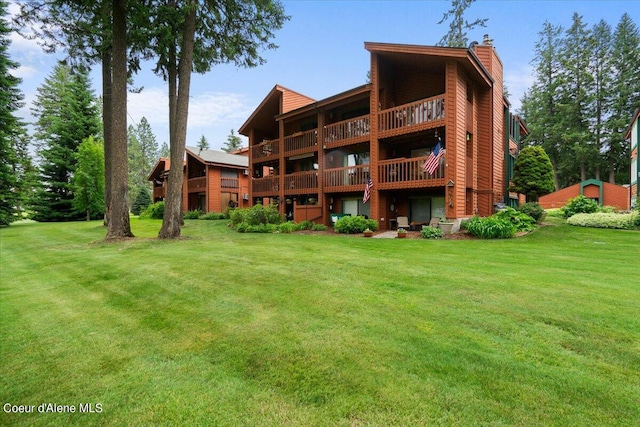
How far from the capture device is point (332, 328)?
3365 millimetres

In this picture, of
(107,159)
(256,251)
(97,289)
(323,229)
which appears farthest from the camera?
(107,159)

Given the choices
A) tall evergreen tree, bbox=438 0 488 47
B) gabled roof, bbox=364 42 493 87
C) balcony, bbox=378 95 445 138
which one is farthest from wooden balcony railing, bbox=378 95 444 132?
tall evergreen tree, bbox=438 0 488 47

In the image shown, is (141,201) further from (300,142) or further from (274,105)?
(300,142)

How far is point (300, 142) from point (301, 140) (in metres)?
0.13

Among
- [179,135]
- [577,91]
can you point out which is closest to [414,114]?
[179,135]

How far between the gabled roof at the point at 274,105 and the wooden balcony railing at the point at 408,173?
865 cm

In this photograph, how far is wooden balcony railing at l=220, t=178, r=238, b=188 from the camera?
27.9 m

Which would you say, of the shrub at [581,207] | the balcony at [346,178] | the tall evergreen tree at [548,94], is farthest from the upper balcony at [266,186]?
the tall evergreen tree at [548,94]

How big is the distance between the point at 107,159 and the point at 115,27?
8542 mm

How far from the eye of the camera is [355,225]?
13656 millimetres

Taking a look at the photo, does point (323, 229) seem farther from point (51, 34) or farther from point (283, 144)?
point (51, 34)

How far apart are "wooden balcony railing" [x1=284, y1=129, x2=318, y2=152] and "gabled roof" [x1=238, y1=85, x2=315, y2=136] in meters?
1.99

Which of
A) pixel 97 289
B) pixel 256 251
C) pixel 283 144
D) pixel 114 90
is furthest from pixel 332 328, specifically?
pixel 283 144

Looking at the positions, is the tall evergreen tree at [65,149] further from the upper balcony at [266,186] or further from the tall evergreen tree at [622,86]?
the tall evergreen tree at [622,86]
